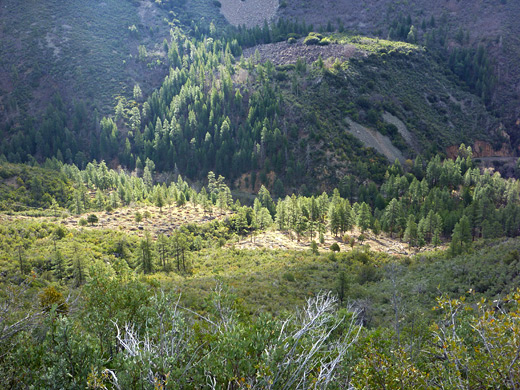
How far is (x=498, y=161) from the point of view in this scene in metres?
124

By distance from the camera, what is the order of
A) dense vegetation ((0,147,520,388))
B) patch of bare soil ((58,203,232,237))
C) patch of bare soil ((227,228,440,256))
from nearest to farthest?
1. dense vegetation ((0,147,520,388))
2. patch of bare soil ((227,228,440,256))
3. patch of bare soil ((58,203,232,237))

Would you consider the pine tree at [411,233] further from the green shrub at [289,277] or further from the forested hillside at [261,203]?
the green shrub at [289,277]

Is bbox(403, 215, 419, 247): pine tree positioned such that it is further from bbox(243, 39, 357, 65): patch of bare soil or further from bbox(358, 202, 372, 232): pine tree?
bbox(243, 39, 357, 65): patch of bare soil

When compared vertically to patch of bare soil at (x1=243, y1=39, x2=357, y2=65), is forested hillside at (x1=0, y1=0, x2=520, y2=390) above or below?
below

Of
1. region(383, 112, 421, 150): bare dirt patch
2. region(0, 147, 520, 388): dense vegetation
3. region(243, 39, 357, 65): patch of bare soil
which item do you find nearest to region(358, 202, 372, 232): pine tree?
region(0, 147, 520, 388): dense vegetation

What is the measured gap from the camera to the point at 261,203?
99.8 meters

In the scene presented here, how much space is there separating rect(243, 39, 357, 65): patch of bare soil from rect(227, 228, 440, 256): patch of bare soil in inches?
3370

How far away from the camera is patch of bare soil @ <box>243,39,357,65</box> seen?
14412 cm

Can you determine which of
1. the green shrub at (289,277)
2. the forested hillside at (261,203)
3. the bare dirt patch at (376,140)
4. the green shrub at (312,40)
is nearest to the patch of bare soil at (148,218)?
the forested hillside at (261,203)

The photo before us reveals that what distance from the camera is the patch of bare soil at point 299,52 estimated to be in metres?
144

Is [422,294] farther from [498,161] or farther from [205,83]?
[205,83]

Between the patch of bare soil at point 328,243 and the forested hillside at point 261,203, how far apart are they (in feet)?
2.38

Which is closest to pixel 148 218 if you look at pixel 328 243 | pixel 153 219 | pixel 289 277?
pixel 153 219

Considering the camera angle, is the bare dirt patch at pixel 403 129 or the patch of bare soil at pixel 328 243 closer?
the patch of bare soil at pixel 328 243
